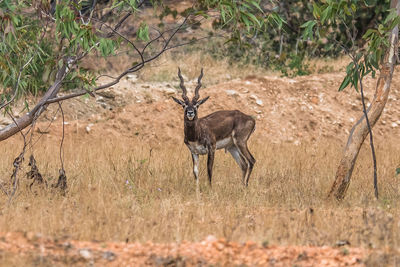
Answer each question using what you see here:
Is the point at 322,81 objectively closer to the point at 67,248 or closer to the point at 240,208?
the point at 240,208

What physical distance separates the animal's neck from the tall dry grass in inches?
27.1

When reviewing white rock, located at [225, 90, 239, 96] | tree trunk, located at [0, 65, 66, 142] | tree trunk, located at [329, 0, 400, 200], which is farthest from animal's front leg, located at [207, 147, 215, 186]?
white rock, located at [225, 90, 239, 96]

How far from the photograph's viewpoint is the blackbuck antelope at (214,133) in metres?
11.5

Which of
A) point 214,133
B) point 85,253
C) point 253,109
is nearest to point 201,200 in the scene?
point 214,133

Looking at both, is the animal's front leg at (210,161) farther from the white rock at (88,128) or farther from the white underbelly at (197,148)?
the white rock at (88,128)

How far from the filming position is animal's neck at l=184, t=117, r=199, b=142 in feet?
38.4

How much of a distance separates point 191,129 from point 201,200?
2.04 m

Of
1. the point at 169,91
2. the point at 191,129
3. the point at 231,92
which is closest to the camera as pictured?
the point at 191,129

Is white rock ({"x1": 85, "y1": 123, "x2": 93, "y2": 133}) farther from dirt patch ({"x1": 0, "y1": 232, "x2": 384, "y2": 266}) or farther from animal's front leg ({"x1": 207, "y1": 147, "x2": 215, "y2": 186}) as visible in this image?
dirt patch ({"x1": 0, "y1": 232, "x2": 384, "y2": 266})

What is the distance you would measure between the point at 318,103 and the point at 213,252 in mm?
12787

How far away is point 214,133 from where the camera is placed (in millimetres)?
12172

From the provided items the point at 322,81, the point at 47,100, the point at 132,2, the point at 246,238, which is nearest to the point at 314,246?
the point at 246,238

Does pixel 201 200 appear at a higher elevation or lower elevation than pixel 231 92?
lower

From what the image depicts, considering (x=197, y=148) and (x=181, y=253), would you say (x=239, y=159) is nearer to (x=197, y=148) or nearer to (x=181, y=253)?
(x=197, y=148)
